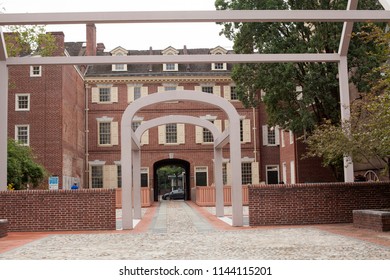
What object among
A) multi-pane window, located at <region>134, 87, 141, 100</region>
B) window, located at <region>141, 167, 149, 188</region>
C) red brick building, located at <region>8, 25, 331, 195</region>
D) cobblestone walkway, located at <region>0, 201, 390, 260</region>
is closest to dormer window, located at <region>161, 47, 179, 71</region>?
red brick building, located at <region>8, 25, 331, 195</region>

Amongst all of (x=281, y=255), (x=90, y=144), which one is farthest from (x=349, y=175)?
(x=90, y=144)

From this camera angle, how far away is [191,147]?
40125 mm

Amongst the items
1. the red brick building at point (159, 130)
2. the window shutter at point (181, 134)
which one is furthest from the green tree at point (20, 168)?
the window shutter at point (181, 134)

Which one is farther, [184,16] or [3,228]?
[3,228]

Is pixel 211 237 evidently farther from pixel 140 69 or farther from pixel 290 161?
pixel 140 69

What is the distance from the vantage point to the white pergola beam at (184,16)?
12570 mm

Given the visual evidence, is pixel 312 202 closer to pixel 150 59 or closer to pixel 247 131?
pixel 150 59

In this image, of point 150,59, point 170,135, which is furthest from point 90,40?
point 150,59

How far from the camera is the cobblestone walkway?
32.0ft

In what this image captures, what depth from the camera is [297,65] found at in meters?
24.3

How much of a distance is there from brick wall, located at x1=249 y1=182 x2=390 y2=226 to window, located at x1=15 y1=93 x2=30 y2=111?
22.3 metres

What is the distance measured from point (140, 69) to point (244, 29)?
18519 mm

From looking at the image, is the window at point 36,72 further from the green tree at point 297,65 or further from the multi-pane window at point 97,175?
the green tree at point 297,65

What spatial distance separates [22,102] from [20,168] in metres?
10.8
